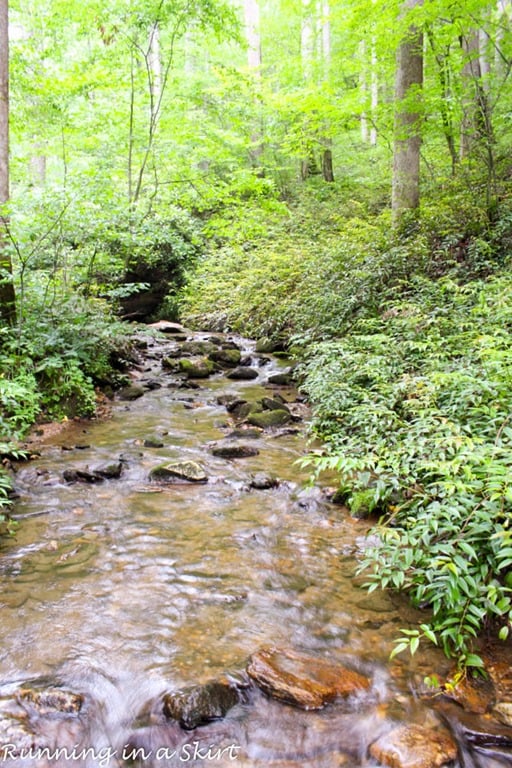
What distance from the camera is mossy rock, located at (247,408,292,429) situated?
25.1 ft

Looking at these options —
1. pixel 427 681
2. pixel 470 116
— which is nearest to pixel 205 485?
pixel 427 681

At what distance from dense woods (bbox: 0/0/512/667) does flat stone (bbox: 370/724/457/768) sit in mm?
415

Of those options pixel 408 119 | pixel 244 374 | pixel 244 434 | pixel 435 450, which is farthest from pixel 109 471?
pixel 408 119

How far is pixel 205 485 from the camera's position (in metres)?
5.66

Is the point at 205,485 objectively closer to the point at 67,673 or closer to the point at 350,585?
the point at 350,585

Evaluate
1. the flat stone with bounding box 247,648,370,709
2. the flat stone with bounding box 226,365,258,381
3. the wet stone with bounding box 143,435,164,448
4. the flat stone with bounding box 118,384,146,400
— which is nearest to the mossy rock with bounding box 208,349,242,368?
the flat stone with bounding box 226,365,258,381

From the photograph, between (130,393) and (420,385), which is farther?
(130,393)

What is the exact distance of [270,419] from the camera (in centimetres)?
768

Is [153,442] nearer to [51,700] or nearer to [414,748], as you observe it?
[51,700]

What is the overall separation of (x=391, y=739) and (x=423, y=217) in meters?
9.66

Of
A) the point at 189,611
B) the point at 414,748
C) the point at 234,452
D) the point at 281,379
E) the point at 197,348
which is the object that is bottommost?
the point at 414,748

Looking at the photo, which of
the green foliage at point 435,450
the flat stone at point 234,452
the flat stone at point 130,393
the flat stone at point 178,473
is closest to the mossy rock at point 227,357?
the flat stone at point 130,393

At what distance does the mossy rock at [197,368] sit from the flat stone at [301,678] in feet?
27.3

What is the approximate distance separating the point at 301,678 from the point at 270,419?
5.00m
